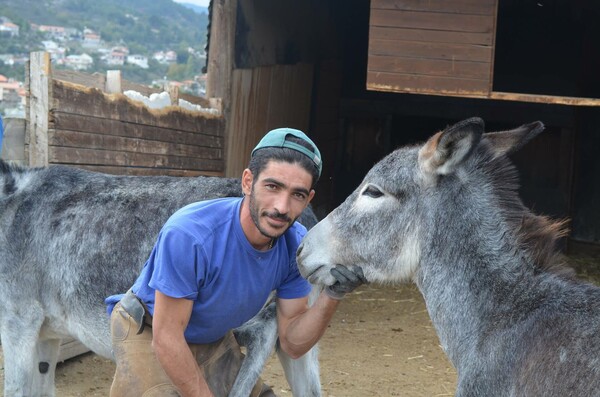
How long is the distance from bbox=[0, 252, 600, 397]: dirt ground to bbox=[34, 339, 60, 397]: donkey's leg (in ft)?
2.18

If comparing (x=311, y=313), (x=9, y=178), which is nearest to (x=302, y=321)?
(x=311, y=313)

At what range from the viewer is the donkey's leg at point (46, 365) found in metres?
5.55

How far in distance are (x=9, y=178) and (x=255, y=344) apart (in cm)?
223

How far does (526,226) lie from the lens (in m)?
3.47

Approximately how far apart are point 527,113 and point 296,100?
3.53 metres

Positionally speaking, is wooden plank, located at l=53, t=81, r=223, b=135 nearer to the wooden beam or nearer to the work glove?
the wooden beam

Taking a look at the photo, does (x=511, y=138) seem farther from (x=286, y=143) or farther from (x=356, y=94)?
(x=356, y=94)

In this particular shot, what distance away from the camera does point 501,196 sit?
3.54 metres

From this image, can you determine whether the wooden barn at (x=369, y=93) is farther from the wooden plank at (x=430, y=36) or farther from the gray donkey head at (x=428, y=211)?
the gray donkey head at (x=428, y=211)

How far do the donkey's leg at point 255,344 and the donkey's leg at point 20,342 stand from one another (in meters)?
1.55

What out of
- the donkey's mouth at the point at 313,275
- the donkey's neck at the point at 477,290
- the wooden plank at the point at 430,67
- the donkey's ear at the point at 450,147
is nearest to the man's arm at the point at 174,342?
the donkey's mouth at the point at 313,275

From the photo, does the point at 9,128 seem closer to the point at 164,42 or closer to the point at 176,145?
the point at 176,145

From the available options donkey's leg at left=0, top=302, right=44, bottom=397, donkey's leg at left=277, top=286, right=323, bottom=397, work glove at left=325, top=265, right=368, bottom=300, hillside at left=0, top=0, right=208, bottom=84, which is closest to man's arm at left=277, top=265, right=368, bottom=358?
work glove at left=325, top=265, right=368, bottom=300

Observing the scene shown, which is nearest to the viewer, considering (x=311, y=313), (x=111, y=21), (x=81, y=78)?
(x=311, y=313)
